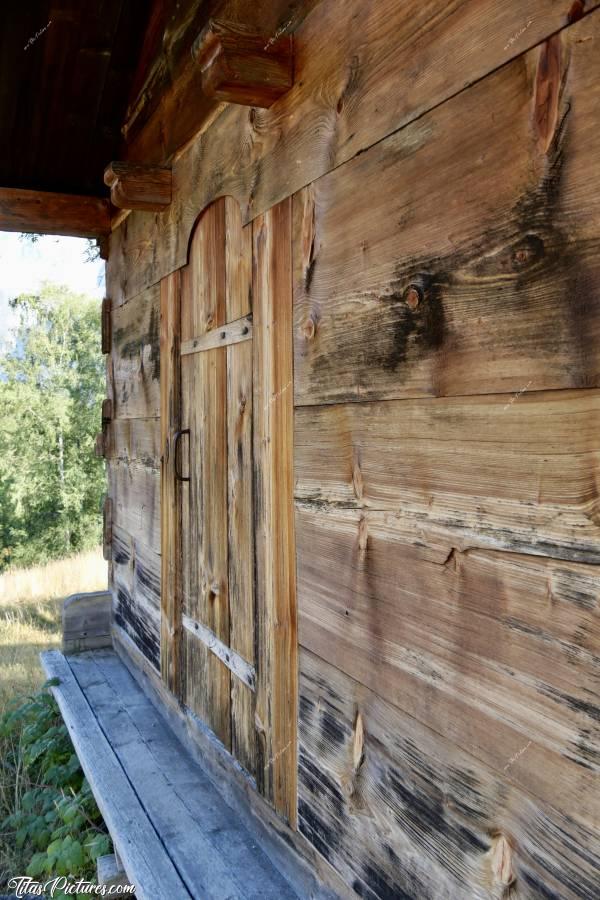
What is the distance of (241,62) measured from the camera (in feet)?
6.53

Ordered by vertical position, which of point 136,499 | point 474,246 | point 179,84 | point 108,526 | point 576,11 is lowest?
point 108,526

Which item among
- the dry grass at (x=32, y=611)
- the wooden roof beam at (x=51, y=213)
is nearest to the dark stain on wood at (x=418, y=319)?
the wooden roof beam at (x=51, y=213)

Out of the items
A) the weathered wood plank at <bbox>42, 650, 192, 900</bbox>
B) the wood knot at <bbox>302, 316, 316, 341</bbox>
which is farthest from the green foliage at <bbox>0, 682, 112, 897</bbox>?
the wood knot at <bbox>302, 316, 316, 341</bbox>

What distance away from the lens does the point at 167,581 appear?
342 cm

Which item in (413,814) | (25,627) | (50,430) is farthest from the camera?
(50,430)

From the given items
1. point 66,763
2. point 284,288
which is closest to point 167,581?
point 66,763

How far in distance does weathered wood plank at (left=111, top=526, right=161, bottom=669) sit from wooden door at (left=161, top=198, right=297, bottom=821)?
250 mm

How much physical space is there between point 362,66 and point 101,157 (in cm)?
324

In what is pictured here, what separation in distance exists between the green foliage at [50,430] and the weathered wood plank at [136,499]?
14.5 m

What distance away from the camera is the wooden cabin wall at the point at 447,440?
3.78 feet

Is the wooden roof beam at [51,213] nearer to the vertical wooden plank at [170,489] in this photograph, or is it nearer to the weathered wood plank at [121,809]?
the vertical wooden plank at [170,489]

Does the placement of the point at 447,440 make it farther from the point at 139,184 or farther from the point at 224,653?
the point at 139,184

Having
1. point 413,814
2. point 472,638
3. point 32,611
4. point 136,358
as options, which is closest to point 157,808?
point 413,814

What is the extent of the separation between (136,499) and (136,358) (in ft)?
2.49
